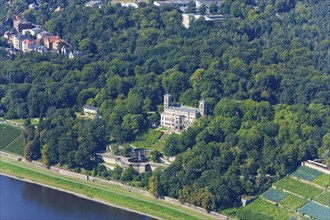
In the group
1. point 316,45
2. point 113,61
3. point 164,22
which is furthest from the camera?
→ point 164,22

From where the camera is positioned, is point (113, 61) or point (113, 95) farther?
point (113, 61)

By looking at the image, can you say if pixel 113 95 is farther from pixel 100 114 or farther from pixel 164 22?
pixel 164 22

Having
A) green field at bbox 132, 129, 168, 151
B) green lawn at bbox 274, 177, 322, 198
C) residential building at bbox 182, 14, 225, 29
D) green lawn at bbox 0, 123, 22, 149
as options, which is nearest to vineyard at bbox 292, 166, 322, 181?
green lawn at bbox 274, 177, 322, 198

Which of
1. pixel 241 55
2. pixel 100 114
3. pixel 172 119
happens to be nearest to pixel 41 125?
pixel 100 114

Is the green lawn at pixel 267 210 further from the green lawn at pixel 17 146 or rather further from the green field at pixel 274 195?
the green lawn at pixel 17 146

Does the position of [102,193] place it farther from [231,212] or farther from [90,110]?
[90,110]

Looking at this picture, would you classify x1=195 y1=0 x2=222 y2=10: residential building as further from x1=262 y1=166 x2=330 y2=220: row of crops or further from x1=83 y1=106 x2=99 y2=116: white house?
x1=262 y1=166 x2=330 y2=220: row of crops
